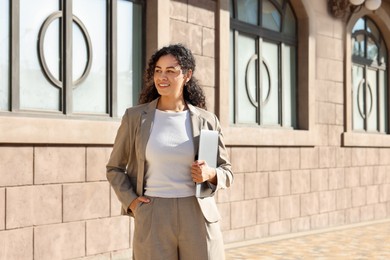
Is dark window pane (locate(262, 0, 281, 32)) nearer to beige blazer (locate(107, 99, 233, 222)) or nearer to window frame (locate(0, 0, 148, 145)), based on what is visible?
window frame (locate(0, 0, 148, 145))

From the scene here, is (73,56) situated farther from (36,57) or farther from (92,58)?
(36,57)

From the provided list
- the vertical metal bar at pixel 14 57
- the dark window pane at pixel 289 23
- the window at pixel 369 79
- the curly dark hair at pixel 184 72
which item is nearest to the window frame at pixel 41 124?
the vertical metal bar at pixel 14 57

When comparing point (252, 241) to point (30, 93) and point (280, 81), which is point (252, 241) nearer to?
point (280, 81)

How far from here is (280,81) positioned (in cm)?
1210

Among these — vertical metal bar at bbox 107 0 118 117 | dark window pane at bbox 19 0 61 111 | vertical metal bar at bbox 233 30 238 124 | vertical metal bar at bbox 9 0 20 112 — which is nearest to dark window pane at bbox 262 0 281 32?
vertical metal bar at bbox 233 30 238 124

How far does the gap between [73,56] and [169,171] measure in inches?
183

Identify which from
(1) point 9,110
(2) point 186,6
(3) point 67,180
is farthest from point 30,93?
(2) point 186,6

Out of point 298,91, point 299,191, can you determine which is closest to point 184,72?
point 299,191

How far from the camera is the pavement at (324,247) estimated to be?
9.27 meters

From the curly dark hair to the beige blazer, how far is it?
0.26ft

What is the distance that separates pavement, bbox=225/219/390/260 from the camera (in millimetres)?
9266

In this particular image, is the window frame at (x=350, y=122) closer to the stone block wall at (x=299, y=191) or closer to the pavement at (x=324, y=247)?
the stone block wall at (x=299, y=191)

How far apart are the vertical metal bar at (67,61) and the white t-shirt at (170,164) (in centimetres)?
429

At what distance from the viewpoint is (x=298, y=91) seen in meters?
12.4
